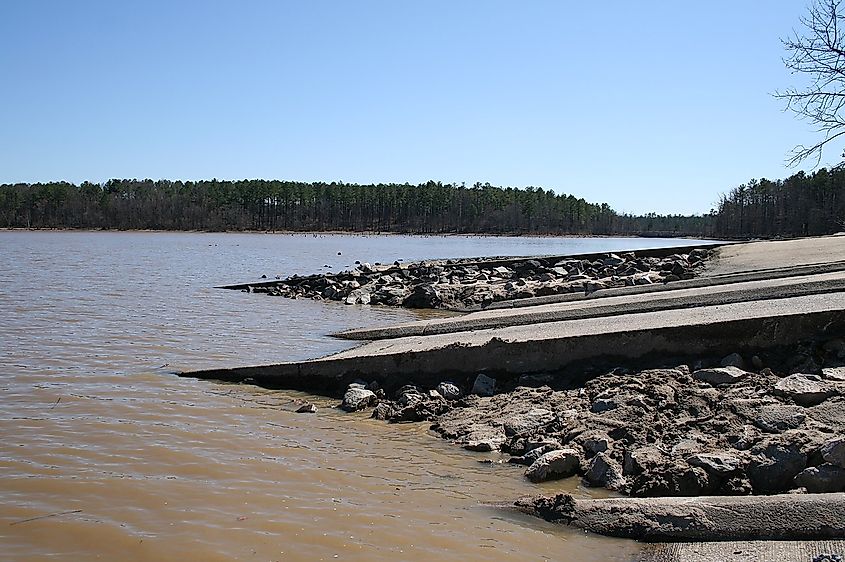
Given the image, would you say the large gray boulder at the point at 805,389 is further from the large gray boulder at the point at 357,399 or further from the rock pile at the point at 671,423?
the large gray boulder at the point at 357,399

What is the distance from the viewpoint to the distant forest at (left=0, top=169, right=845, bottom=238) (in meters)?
114

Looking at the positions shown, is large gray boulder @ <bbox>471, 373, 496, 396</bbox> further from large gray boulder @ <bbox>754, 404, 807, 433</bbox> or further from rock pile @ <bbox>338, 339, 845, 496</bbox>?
large gray boulder @ <bbox>754, 404, 807, 433</bbox>

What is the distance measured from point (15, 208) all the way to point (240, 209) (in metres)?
34.7

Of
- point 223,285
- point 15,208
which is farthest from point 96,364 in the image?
point 15,208

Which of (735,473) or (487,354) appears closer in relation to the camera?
(735,473)

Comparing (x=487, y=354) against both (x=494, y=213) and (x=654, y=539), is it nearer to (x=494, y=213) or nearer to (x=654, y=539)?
(x=654, y=539)

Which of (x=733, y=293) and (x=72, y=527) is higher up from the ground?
(x=733, y=293)

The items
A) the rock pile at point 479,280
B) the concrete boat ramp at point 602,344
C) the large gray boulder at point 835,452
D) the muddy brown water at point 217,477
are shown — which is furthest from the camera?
the rock pile at point 479,280

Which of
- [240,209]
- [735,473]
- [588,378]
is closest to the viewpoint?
[735,473]

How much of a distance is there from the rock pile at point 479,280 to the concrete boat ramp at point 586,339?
5.71 meters

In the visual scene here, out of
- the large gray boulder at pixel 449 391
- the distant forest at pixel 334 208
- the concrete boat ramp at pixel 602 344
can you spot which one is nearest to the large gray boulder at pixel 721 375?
the concrete boat ramp at pixel 602 344

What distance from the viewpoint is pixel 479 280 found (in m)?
22.3

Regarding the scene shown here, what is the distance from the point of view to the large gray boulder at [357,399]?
8125 mm

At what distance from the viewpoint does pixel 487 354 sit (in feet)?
28.2
